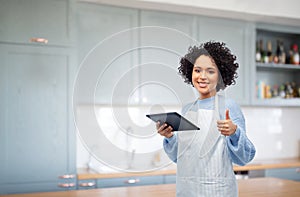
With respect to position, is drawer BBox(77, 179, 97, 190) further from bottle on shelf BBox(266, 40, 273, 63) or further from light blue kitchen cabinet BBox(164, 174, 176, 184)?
bottle on shelf BBox(266, 40, 273, 63)

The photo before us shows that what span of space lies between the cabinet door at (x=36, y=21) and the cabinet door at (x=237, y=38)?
131cm

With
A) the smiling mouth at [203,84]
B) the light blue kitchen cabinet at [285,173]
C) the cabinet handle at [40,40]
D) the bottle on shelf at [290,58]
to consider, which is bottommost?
the light blue kitchen cabinet at [285,173]

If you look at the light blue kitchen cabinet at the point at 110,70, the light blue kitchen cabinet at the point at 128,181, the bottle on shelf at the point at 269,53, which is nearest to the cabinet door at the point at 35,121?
the light blue kitchen cabinet at the point at 128,181

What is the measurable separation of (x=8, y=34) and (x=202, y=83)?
2.27m

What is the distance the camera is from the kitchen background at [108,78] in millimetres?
961

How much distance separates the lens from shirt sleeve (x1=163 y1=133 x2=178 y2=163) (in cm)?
102

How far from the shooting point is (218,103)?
96cm

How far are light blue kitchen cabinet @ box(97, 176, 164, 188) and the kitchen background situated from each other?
0.47 feet

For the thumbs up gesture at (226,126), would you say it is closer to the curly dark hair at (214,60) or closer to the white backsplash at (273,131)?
the curly dark hair at (214,60)

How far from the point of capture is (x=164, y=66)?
3.26 ft

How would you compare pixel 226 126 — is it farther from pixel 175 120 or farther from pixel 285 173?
pixel 285 173

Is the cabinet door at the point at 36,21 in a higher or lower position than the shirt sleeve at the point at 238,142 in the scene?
higher

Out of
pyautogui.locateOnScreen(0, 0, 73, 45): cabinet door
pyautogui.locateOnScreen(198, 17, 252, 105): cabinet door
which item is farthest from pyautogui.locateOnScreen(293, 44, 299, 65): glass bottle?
pyautogui.locateOnScreen(0, 0, 73, 45): cabinet door

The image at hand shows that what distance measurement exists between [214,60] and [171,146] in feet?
0.85
